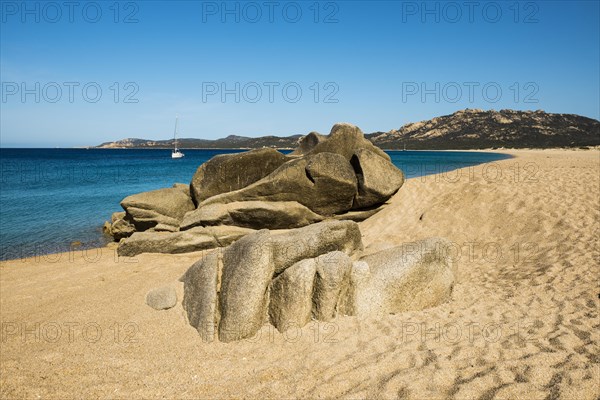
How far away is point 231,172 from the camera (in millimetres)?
16859

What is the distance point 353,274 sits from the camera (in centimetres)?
810

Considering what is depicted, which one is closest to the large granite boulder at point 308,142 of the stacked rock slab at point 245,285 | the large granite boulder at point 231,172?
the large granite boulder at point 231,172

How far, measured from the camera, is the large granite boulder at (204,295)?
24.9ft

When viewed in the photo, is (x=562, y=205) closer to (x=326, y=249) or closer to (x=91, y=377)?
(x=326, y=249)

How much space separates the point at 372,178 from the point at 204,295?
1108cm

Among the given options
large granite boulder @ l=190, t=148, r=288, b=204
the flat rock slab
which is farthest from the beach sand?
large granite boulder @ l=190, t=148, r=288, b=204

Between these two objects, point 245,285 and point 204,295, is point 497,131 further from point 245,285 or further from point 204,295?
point 204,295

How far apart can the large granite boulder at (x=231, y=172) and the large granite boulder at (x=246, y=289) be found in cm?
895

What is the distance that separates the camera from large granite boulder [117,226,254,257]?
45.8 ft

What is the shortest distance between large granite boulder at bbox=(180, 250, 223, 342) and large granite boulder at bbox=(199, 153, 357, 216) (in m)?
6.60

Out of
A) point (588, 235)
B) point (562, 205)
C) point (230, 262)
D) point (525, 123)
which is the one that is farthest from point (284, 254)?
point (525, 123)

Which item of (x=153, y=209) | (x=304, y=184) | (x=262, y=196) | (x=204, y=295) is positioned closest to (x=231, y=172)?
(x=262, y=196)

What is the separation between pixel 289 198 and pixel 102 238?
440 inches

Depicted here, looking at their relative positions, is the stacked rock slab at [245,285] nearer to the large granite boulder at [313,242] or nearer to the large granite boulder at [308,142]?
the large granite boulder at [313,242]
